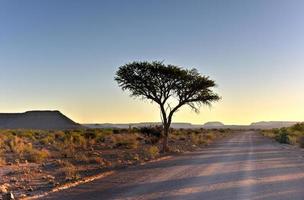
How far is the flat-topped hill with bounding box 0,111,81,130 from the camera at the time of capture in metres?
152

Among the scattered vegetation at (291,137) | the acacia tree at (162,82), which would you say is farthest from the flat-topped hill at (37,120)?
the acacia tree at (162,82)

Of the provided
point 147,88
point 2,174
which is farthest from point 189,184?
point 147,88

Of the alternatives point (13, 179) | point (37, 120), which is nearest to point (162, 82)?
point (13, 179)

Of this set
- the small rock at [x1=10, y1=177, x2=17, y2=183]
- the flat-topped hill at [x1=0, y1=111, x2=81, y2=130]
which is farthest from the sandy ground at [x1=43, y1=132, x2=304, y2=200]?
the flat-topped hill at [x1=0, y1=111, x2=81, y2=130]

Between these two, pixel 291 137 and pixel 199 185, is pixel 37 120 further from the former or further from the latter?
pixel 199 185

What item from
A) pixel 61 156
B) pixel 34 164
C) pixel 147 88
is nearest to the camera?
pixel 34 164

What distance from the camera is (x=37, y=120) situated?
6137 inches

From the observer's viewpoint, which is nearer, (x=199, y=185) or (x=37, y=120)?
(x=199, y=185)

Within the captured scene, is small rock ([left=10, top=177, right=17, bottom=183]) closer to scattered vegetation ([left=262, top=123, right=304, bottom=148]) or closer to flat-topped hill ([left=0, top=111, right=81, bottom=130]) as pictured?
scattered vegetation ([left=262, top=123, right=304, bottom=148])

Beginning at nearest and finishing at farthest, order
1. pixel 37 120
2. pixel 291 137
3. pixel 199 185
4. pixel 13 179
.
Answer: pixel 199 185 < pixel 13 179 < pixel 291 137 < pixel 37 120

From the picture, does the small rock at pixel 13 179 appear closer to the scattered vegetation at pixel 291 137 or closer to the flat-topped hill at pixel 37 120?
the scattered vegetation at pixel 291 137

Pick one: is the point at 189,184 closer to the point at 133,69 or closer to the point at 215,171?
the point at 215,171

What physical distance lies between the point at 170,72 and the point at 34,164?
15.2 metres

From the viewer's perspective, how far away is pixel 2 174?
65.8 ft
